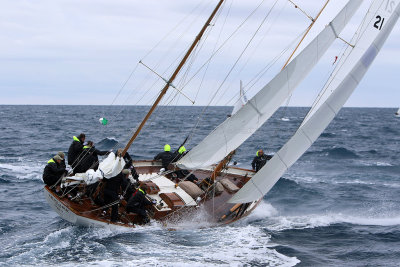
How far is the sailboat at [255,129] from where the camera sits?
40.8ft

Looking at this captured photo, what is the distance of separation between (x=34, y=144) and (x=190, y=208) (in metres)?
22.5

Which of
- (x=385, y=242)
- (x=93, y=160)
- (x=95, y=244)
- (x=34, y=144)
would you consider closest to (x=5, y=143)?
(x=34, y=144)

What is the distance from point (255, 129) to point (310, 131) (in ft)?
5.02

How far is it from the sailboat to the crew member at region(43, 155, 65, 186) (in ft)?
0.88

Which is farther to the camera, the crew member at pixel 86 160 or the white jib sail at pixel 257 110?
the crew member at pixel 86 160

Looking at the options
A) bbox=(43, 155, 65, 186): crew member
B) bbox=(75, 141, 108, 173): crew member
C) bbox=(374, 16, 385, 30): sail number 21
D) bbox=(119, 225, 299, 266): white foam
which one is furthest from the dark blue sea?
bbox=(374, 16, 385, 30): sail number 21

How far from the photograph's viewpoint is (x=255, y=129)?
42.7ft

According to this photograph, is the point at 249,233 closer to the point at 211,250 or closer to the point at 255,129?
the point at 211,250

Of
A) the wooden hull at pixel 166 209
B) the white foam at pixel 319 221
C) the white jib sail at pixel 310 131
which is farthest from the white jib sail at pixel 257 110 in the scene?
the white foam at pixel 319 221

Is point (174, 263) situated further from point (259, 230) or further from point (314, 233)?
point (314, 233)

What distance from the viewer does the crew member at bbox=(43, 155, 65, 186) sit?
1288 cm

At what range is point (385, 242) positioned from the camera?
1340 cm

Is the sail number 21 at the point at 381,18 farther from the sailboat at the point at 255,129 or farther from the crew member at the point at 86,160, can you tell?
the crew member at the point at 86,160

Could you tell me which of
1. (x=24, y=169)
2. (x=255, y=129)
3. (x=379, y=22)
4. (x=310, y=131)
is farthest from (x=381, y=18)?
(x=24, y=169)
